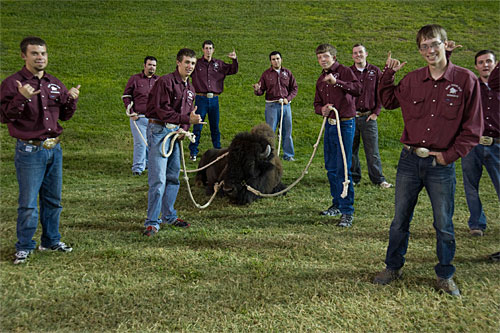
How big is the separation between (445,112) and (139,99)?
25.8 feet

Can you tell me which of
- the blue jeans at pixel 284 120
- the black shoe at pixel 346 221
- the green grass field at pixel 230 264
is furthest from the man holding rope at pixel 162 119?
the blue jeans at pixel 284 120

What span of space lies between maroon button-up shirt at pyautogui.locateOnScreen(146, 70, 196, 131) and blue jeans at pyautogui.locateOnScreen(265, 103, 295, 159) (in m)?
5.35

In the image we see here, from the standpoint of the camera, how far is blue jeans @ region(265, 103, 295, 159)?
37.8ft

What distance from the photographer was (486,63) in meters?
5.57

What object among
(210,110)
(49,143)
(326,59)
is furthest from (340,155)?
(210,110)

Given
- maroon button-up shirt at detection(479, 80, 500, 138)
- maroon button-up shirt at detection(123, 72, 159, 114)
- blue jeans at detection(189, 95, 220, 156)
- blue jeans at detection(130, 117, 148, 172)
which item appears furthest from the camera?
blue jeans at detection(189, 95, 220, 156)

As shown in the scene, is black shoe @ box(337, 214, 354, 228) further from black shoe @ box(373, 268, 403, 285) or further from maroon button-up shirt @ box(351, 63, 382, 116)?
maroon button-up shirt @ box(351, 63, 382, 116)

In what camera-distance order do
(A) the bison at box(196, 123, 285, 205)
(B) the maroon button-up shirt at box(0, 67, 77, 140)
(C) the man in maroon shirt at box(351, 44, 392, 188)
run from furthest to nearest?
(C) the man in maroon shirt at box(351, 44, 392, 188)
(A) the bison at box(196, 123, 285, 205)
(B) the maroon button-up shirt at box(0, 67, 77, 140)

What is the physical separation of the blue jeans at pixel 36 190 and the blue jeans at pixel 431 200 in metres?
4.03

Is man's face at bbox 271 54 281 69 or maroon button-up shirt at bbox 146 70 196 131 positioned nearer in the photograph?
maroon button-up shirt at bbox 146 70 196 131

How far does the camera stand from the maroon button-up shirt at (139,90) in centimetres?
1026

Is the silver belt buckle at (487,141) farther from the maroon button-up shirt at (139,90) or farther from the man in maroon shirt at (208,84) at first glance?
the maroon button-up shirt at (139,90)

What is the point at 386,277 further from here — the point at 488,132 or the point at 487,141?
the point at 488,132

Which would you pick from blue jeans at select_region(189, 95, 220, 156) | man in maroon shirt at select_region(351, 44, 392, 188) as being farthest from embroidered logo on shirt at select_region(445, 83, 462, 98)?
blue jeans at select_region(189, 95, 220, 156)
